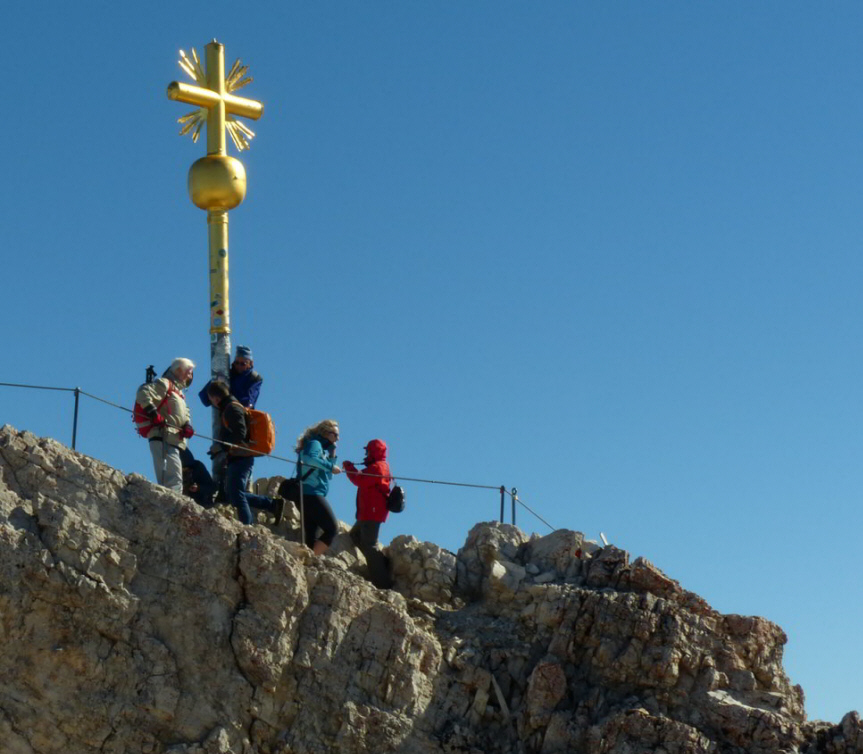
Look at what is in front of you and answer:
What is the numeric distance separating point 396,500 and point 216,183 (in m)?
5.11

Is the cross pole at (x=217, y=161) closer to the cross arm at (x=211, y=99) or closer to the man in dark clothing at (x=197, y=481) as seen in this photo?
the cross arm at (x=211, y=99)

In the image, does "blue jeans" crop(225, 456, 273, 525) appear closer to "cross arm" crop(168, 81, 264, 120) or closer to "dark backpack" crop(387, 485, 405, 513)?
"dark backpack" crop(387, 485, 405, 513)

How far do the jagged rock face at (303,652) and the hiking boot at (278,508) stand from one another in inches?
45.2

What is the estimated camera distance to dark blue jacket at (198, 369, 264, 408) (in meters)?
21.1

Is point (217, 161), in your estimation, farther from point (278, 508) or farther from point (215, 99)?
point (278, 508)

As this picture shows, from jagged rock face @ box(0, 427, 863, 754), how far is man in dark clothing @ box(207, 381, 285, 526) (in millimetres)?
842

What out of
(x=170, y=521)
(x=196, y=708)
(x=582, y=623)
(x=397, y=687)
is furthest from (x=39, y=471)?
(x=582, y=623)

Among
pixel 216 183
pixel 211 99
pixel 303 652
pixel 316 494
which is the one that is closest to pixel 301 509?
pixel 316 494

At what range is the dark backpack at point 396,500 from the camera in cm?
2022

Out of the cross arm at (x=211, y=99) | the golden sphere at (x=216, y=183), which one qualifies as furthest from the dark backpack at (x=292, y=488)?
the cross arm at (x=211, y=99)

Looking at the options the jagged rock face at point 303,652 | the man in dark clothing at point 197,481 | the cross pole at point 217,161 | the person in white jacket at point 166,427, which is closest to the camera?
the jagged rock face at point 303,652

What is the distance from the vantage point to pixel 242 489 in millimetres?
19922

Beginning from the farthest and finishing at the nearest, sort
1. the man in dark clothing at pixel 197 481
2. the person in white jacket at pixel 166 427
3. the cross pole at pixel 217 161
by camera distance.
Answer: the cross pole at pixel 217 161 → the man in dark clothing at pixel 197 481 → the person in white jacket at pixel 166 427

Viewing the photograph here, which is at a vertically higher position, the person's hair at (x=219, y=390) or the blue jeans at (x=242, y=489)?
the person's hair at (x=219, y=390)
